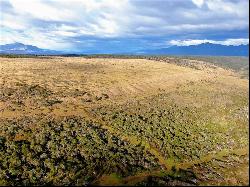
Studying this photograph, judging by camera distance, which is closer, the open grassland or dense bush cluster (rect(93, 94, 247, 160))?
the open grassland

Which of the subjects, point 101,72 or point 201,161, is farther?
point 101,72

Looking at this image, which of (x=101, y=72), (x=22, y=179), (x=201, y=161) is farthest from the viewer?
(x=101, y=72)

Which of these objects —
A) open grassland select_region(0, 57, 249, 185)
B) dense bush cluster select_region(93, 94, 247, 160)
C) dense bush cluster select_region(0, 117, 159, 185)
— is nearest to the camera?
dense bush cluster select_region(0, 117, 159, 185)

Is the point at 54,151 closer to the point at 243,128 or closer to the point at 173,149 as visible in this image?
the point at 173,149

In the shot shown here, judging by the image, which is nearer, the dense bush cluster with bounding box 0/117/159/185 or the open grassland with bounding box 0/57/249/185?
the dense bush cluster with bounding box 0/117/159/185

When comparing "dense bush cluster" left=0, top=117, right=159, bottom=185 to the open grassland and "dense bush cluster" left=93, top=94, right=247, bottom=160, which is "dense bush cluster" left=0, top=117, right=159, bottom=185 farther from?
"dense bush cluster" left=93, top=94, right=247, bottom=160

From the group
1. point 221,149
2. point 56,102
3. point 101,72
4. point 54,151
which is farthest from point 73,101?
point 101,72

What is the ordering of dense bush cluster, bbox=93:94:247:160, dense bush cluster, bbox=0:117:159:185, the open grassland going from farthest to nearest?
dense bush cluster, bbox=93:94:247:160 → the open grassland → dense bush cluster, bbox=0:117:159:185

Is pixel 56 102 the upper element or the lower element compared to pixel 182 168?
upper

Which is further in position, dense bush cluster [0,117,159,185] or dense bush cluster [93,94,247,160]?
dense bush cluster [93,94,247,160]

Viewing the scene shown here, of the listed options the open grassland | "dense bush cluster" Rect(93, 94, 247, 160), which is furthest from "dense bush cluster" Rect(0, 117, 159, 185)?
"dense bush cluster" Rect(93, 94, 247, 160)
